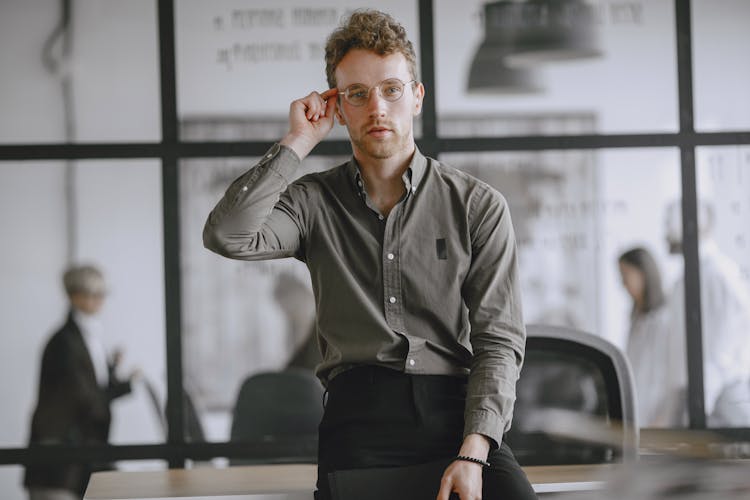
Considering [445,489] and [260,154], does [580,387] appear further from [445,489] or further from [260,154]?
[260,154]

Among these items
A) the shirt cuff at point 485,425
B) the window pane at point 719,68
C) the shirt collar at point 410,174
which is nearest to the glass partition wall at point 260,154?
the window pane at point 719,68

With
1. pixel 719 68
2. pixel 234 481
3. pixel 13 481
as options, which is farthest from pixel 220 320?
pixel 719 68

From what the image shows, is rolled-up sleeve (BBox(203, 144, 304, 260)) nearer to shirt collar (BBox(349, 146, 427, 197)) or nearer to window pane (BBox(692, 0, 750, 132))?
shirt collar (BBox(349, 146, 427, 197))

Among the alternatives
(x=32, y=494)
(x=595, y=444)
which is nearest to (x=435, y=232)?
(x=595, y=444)

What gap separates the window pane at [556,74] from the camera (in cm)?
414

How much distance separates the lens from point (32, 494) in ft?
13.2

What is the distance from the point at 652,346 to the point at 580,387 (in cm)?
187

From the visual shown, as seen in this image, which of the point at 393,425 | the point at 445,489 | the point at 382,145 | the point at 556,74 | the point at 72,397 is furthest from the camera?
the point at 556,74

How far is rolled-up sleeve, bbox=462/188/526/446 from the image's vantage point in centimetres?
193

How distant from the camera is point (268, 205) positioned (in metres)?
2.00

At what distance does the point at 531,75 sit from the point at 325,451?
2571 millimetres

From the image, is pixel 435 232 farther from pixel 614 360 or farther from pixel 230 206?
pixel 614 360

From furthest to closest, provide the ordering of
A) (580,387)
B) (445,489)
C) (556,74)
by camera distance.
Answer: (556,74)
(580,387)
(445,489)

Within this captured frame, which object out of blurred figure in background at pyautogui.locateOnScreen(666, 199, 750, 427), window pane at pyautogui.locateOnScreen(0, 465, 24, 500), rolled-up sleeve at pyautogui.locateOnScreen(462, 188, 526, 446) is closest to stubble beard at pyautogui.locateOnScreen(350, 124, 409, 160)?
rolled-up sleeve at pyautogui.locateOnScreen(462, 188, 526, 446)
